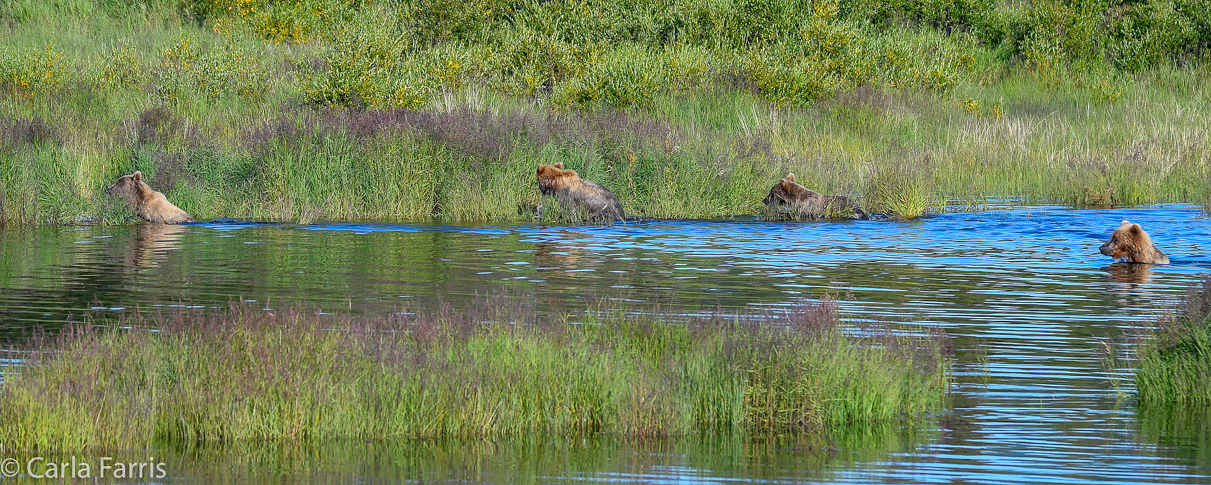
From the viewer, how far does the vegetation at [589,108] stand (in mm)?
20016

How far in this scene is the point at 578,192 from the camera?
18.5 meters

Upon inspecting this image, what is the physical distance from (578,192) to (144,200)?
6073 mm

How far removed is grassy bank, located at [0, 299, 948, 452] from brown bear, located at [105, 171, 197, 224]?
37.3 feet

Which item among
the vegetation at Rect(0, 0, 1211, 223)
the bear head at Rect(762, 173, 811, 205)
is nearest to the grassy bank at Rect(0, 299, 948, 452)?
the bear head at Rect(762, 173, 811, 205)

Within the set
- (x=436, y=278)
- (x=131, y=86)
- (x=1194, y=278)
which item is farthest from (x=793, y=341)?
(x=131, y=86)

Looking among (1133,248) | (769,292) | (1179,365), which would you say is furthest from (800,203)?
(1179,365)

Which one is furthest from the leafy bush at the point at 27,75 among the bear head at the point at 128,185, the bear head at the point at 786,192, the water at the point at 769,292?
the bear head at the point at 786,192

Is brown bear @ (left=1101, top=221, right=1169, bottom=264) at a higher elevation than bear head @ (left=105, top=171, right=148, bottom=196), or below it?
below

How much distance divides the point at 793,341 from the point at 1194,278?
7086 mm

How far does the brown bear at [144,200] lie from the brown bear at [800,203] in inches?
339

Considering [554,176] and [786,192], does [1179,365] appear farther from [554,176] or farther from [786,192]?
[786,192]

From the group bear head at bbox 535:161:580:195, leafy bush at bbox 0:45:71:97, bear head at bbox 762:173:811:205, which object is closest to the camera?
bear head at bbox 535:161:580:195

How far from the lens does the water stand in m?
6.41

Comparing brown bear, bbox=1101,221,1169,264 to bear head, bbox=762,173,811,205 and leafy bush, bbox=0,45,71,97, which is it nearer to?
bear head, bbox=762,173,811,205
